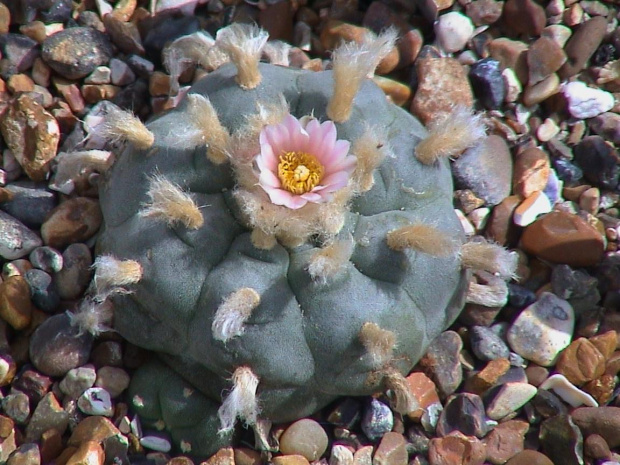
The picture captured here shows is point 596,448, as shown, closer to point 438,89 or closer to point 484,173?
point 484,173

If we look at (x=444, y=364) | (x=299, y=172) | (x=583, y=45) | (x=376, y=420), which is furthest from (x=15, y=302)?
(x=583, y=45)

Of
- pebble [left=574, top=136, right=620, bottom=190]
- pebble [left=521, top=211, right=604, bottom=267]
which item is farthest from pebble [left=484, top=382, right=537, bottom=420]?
pebble [left=574, top=136, right=620, bottom=190]

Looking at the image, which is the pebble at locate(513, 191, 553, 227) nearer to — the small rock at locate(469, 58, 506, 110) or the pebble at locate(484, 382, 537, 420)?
the small rock at locate(469, 58, 506, 110)

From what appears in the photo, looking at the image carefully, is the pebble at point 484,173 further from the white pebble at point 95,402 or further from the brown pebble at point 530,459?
the white pebble at point 95,402

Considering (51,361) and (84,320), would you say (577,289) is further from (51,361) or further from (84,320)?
(51,361)

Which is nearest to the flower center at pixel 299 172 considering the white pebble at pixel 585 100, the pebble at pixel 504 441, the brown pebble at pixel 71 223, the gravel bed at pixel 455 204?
the gravel bed at pixel 455 204
